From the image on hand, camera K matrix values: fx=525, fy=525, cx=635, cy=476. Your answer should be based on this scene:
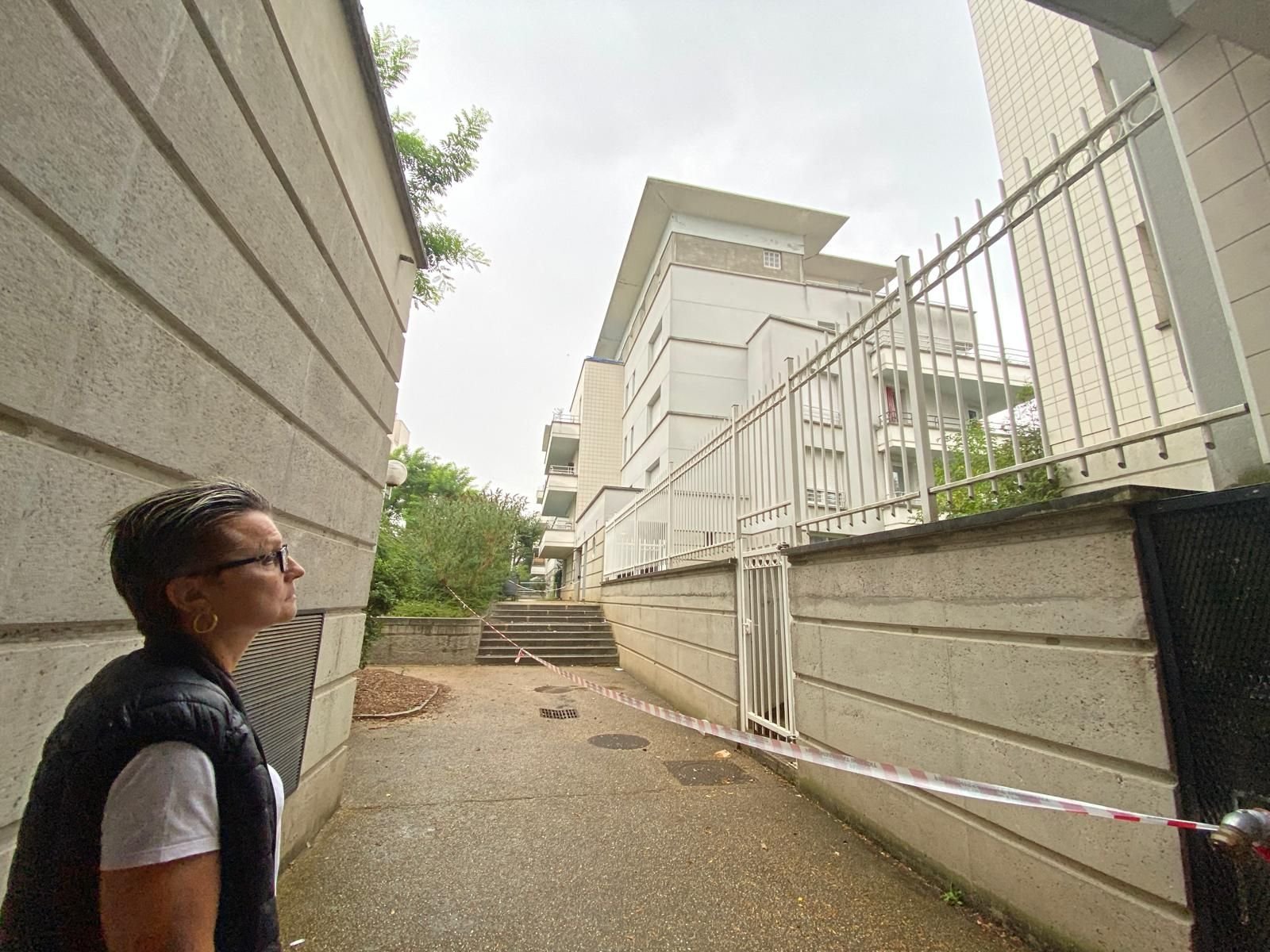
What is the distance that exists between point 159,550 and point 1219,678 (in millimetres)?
2825

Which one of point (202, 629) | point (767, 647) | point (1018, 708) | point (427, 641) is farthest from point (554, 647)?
point (202, 629)

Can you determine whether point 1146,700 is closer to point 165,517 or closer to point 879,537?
point 879,537

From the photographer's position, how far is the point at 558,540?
75.7 ft

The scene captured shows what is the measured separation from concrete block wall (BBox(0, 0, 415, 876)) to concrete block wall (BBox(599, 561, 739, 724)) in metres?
3.39

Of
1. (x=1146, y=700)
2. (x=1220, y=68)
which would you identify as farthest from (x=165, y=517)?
(x=1220, y=68)

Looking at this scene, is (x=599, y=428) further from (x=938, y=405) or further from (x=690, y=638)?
(x=938, y=405)

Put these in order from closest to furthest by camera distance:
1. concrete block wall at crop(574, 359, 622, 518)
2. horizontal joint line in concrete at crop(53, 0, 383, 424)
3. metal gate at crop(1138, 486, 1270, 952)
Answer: horizontal joint line in concrete at crop(53, 0, 383, 424), metal gate at crop(1138, 486, 1270, 952), concrete block wall at crop(574, 359, 622, 518)

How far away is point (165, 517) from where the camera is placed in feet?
3.09

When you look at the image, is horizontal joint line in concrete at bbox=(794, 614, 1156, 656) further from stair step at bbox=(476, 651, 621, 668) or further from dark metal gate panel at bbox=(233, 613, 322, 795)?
stair step at bbox=(476, 651, 621, 668)

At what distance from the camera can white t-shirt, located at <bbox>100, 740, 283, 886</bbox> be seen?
72 cm

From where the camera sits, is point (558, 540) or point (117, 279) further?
point (558, 540)

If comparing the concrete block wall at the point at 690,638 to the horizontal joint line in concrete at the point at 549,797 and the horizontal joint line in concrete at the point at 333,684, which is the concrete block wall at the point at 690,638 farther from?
the horizontal joint line in concrete at the point at 333,684

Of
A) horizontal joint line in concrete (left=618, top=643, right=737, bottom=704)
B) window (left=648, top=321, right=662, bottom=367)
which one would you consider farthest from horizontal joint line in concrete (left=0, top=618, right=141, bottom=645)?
window (left=648, top=321, right=662, bottom=367)

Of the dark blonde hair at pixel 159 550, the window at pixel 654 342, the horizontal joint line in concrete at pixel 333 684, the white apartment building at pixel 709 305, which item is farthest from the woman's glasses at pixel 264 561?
the window at pixel 654 342
